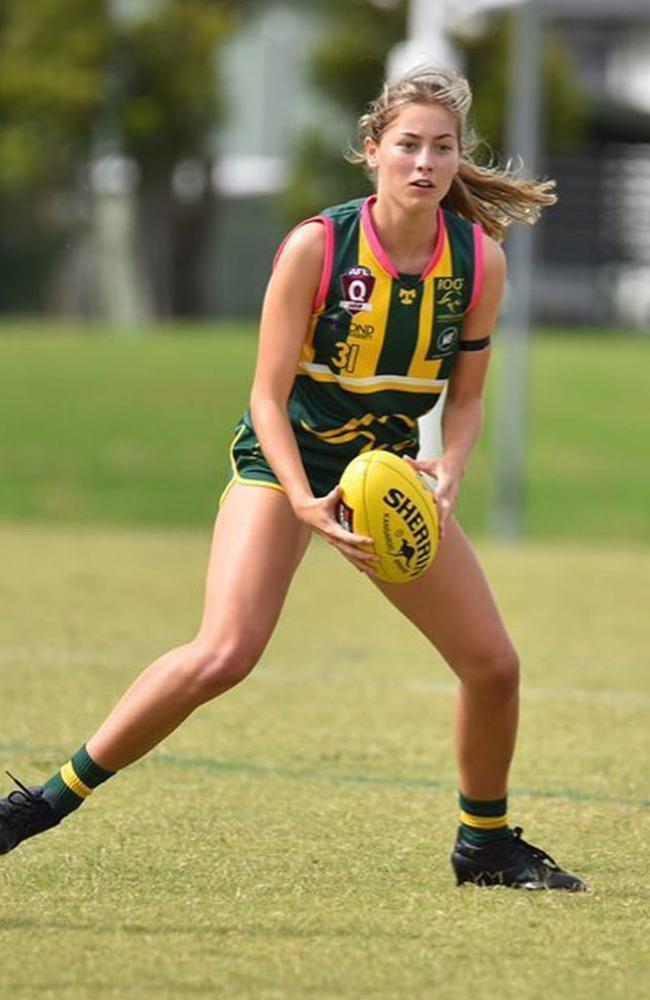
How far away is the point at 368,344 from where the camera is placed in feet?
19.2

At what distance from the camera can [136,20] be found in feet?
137

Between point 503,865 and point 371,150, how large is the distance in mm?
1884

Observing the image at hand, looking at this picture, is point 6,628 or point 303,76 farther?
point 303,76

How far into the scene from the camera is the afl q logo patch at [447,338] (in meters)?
5.94

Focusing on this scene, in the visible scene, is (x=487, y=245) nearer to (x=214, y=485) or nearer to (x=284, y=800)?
(x=284, y=800)

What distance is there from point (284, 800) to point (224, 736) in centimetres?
148

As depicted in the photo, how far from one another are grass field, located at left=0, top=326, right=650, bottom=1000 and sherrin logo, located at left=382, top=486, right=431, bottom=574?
0.86 meters

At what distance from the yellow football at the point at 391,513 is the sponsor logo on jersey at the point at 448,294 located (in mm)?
417

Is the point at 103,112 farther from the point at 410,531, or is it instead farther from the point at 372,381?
the point at 410,531

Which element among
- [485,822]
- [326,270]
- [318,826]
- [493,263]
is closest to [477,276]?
[493,263]

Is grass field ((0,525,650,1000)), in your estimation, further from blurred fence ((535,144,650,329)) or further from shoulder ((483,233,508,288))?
blurred fence ((535,144,650,329))

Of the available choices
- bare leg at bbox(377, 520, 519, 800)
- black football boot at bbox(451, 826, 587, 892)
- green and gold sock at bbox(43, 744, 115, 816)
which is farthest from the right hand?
black football boot at bbox(451, 826, 587, 892)

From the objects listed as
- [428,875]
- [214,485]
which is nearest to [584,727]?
[428,875]

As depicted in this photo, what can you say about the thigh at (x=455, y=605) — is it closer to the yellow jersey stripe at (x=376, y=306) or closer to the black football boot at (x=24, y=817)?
the yellow jersey stripe at (x=376, y=306)
